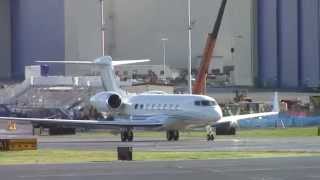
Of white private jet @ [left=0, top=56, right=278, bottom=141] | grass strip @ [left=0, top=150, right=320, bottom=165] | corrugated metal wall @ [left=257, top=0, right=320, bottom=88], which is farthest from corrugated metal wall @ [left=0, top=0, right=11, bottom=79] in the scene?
grass strip @ [left=0, top=150, right=320, bottom=165]

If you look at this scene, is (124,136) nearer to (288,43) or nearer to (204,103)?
(204,103)

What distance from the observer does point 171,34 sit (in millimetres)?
172750

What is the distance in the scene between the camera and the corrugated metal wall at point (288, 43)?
159 m

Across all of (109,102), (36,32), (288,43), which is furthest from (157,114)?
(36,32)

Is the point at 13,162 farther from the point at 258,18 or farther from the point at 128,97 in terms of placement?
the point at 258,18

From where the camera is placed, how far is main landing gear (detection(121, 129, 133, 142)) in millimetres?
56987

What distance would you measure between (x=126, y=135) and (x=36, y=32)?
114903 millimetres

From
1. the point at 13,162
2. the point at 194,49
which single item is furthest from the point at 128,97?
the point at 194,49

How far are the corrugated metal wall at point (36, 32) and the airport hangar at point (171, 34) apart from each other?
7.9 inches

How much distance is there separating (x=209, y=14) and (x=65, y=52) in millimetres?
33189

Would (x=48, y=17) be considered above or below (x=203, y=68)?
above

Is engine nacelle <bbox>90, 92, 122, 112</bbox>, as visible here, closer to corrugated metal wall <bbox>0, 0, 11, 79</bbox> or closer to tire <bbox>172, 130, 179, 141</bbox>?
tire <bbox>172, 130, 179, 141</bbox>

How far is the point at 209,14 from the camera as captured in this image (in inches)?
6757

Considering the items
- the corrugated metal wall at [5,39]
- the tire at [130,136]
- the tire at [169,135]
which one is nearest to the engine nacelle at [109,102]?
the tire at [130,136]
